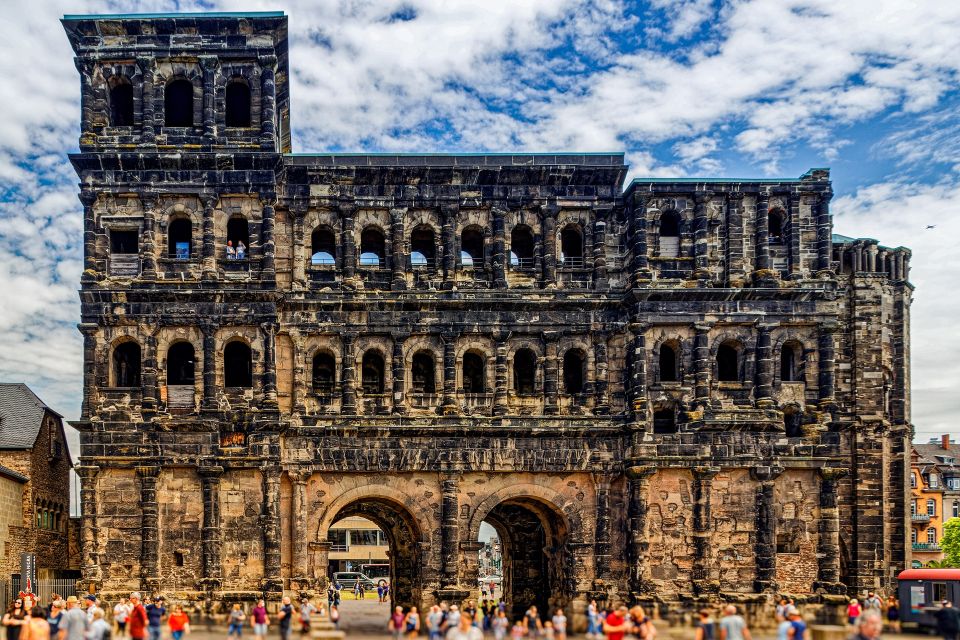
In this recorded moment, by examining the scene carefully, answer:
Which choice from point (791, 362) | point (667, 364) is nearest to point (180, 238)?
point (667, 364)

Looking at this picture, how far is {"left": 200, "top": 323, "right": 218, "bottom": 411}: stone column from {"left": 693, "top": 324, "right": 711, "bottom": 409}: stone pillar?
1931cm

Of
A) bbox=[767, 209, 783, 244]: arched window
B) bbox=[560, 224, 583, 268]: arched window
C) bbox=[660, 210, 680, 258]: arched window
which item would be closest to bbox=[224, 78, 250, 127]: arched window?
bbox=[560, 224, 583, 268]: arched window

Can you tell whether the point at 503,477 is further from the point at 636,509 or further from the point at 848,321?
the point at 848,321

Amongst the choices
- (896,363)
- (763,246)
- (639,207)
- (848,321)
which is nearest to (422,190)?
(639,207)

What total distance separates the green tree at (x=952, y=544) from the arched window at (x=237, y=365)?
5098cm

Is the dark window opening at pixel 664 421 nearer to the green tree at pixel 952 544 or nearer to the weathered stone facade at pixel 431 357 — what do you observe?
the weathered stone facade at pixel 431 357

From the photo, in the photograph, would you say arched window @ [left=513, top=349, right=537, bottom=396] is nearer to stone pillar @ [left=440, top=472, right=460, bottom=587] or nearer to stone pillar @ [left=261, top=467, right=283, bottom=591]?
stone pillar @ [left=440, top=472, right=460, bottom=587]

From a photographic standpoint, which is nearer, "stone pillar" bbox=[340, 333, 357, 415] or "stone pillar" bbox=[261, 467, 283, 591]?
"stone pillar" bbox=[261, 467, 283, 591]

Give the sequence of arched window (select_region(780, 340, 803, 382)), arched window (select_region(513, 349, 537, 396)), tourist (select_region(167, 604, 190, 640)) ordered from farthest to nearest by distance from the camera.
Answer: arched window (select_region(513, 349, 537, 396)) → arched window (select_region(780, 340, 803, 382)) → tourist (select_region(167, 604, 190, 640))

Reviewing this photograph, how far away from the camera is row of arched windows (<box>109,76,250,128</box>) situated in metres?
38.2

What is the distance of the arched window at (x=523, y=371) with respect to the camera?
38812 millimetres

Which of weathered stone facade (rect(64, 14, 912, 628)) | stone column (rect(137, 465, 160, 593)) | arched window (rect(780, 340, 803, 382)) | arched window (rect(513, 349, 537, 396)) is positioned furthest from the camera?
arched window (rect(513, 349, 537, 396))

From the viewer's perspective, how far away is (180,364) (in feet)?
126

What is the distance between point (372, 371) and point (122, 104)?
50.5ft
